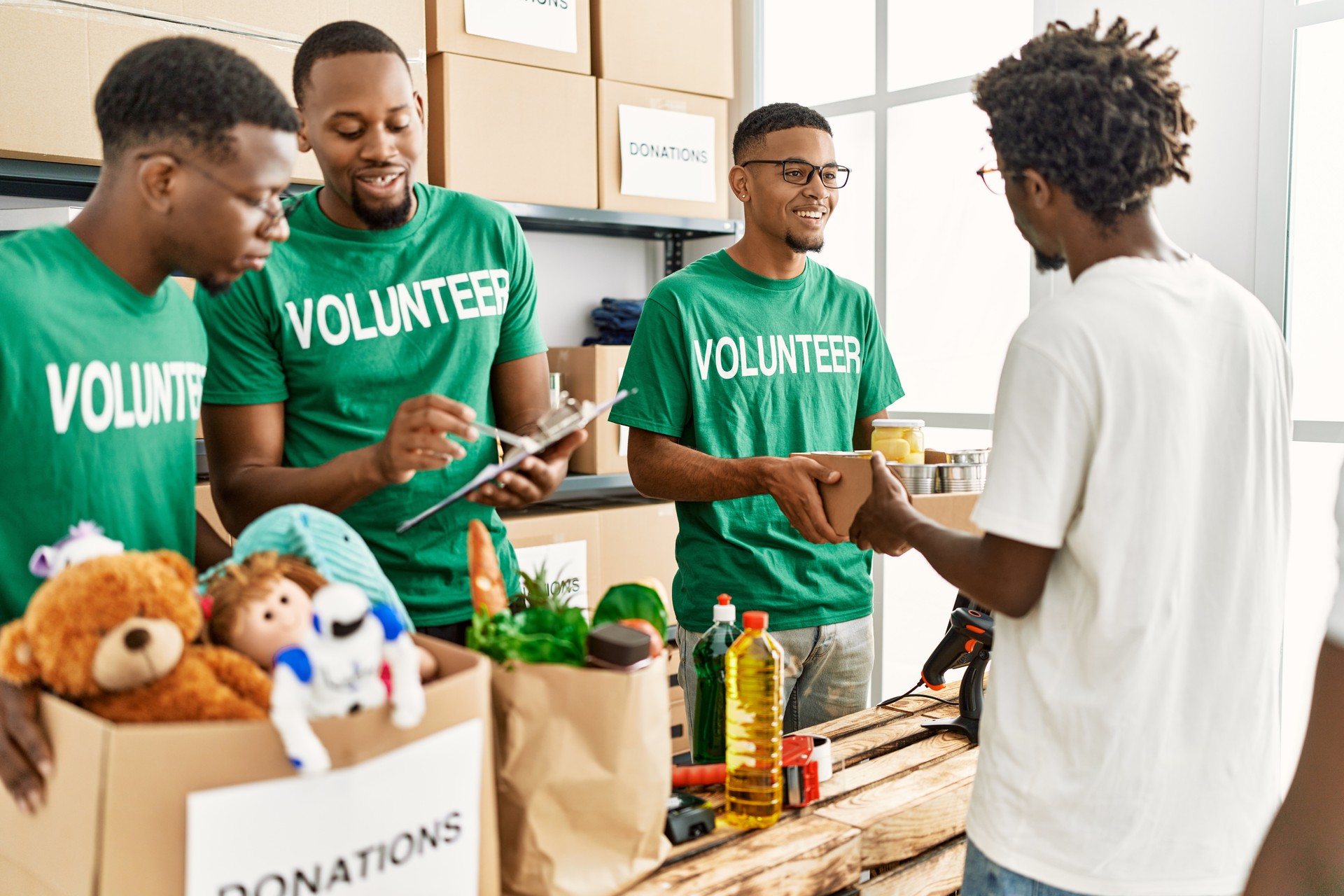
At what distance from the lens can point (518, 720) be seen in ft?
3.25

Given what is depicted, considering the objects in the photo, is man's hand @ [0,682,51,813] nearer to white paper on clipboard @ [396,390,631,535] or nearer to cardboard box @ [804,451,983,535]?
white paper on clipboard @ [396,390,631,535]

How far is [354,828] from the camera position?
0.83 m

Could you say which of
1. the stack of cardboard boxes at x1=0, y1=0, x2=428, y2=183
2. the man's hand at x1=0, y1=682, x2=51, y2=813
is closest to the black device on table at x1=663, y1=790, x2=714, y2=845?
the man's hand at x1=0, y1=682, x2=51, y2=813

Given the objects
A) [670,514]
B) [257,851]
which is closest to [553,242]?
[670,514]

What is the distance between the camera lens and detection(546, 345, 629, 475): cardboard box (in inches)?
115

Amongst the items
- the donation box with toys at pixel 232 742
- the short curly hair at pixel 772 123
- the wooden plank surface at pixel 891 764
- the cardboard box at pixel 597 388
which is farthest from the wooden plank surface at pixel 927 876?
the cardboard box at pixel 597 388

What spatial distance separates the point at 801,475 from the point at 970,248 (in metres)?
1.63

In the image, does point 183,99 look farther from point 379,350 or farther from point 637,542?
point 637,542

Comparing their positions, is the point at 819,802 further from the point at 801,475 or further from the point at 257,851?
the point at 257,851

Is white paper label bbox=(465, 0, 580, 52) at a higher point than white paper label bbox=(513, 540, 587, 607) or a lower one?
higher

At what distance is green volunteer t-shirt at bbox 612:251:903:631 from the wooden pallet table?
33 cm

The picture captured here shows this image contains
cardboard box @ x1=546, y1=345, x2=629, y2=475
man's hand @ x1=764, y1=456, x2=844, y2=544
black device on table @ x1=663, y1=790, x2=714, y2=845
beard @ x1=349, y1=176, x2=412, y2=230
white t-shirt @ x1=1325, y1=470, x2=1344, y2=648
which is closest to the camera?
white t-shirt @ x1=1325, y1=470, x2=1344, y2=648

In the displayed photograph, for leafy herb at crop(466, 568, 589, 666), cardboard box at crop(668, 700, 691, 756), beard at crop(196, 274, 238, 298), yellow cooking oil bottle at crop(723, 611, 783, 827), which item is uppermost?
beard at crop(196, 274, 238, 298)

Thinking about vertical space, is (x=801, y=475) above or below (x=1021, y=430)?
below
